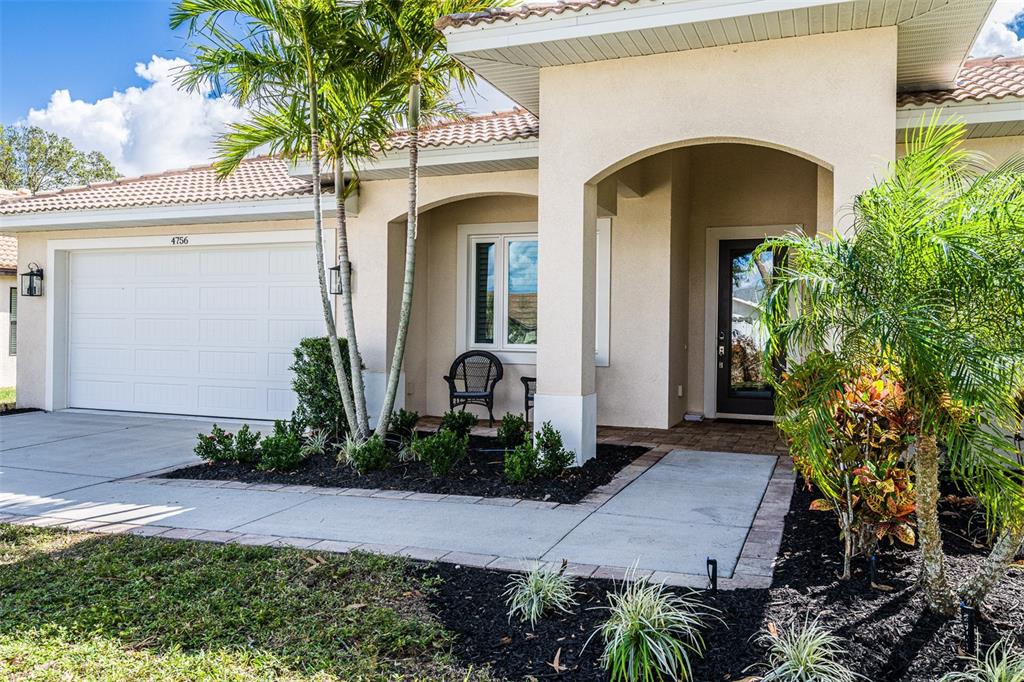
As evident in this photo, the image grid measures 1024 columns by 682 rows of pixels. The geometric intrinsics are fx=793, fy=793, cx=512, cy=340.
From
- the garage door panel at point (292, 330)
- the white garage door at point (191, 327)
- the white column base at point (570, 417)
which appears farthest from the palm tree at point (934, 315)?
the white garage door at point (191, 327)

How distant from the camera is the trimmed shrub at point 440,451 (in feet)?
22.9

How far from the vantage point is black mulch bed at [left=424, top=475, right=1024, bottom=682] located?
3.29m

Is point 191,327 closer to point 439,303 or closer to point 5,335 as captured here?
point 439,303

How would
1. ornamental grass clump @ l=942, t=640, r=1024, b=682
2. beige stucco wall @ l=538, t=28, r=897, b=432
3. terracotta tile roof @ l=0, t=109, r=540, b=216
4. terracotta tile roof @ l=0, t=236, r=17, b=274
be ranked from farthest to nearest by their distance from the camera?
terracotta tile roof @ l=0, t=236, r=17, b=274 < terracotta tile roof @ l=0, t=109, r=540, b=216 < beige stucco wall @ l=538, t=28, r=897, b=432 < ornamental grass clump @ l=942, t=640, r=1024, b=682

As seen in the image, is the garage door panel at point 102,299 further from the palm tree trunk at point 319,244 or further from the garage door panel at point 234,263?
the palm tree trunk at point 319,244

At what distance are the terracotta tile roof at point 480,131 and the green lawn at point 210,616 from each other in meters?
5.01

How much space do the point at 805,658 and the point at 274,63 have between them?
6777 mm

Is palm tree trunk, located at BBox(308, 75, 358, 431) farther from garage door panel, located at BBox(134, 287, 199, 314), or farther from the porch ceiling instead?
garage door panel, located at BBox(134, 287, 199, 314)

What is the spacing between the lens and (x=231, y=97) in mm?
7750

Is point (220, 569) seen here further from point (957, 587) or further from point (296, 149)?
point (296, 149)

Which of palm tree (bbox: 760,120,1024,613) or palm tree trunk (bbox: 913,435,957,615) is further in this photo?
palm tree trunk (bbox: 913,435,957,615)

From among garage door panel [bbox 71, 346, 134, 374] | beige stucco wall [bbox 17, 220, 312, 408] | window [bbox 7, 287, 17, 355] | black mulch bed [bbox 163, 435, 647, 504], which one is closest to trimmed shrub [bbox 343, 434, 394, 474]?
black mulch bed [bbox 163, 435, 647, 504]

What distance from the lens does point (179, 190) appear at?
11828mm

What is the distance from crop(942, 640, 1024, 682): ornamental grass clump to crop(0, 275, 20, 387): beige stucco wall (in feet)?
63.4
